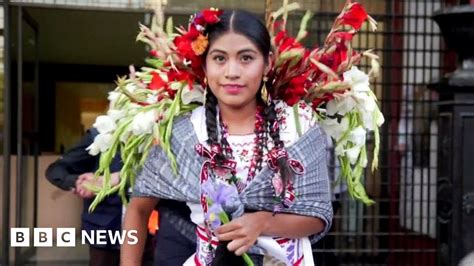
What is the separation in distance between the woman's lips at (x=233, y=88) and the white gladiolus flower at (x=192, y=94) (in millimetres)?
161

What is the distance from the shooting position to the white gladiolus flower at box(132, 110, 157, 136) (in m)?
2.20

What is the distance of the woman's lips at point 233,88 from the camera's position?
211cm

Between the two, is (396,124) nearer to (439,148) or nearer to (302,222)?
(439,148)

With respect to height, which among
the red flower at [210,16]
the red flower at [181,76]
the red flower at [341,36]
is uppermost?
the red flower at [210,16]

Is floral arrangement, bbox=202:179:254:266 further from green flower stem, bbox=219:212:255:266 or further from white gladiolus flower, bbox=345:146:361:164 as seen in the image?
white gladiolus flower, bbox=345:146:361:164

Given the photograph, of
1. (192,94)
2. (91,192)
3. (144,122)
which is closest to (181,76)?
(192,94)

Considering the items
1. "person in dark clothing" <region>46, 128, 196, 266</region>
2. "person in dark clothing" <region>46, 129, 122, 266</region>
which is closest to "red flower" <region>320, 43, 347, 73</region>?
"person in dark clothing" <region>46, 128, 196, 266</region>

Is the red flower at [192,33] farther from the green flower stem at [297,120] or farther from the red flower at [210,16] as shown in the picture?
the green flower stem at [297,120]

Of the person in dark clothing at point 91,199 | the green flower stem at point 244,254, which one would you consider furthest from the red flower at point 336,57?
the person in dark clothing at point 91,199

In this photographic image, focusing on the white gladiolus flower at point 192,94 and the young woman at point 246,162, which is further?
the white gladiolus flower at point 192,94

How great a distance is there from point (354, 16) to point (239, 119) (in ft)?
1.66

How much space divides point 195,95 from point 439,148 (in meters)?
1.88

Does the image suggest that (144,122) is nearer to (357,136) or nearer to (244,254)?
(244,254)

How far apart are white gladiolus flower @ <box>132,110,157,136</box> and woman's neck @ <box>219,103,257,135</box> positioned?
0.22 meters
